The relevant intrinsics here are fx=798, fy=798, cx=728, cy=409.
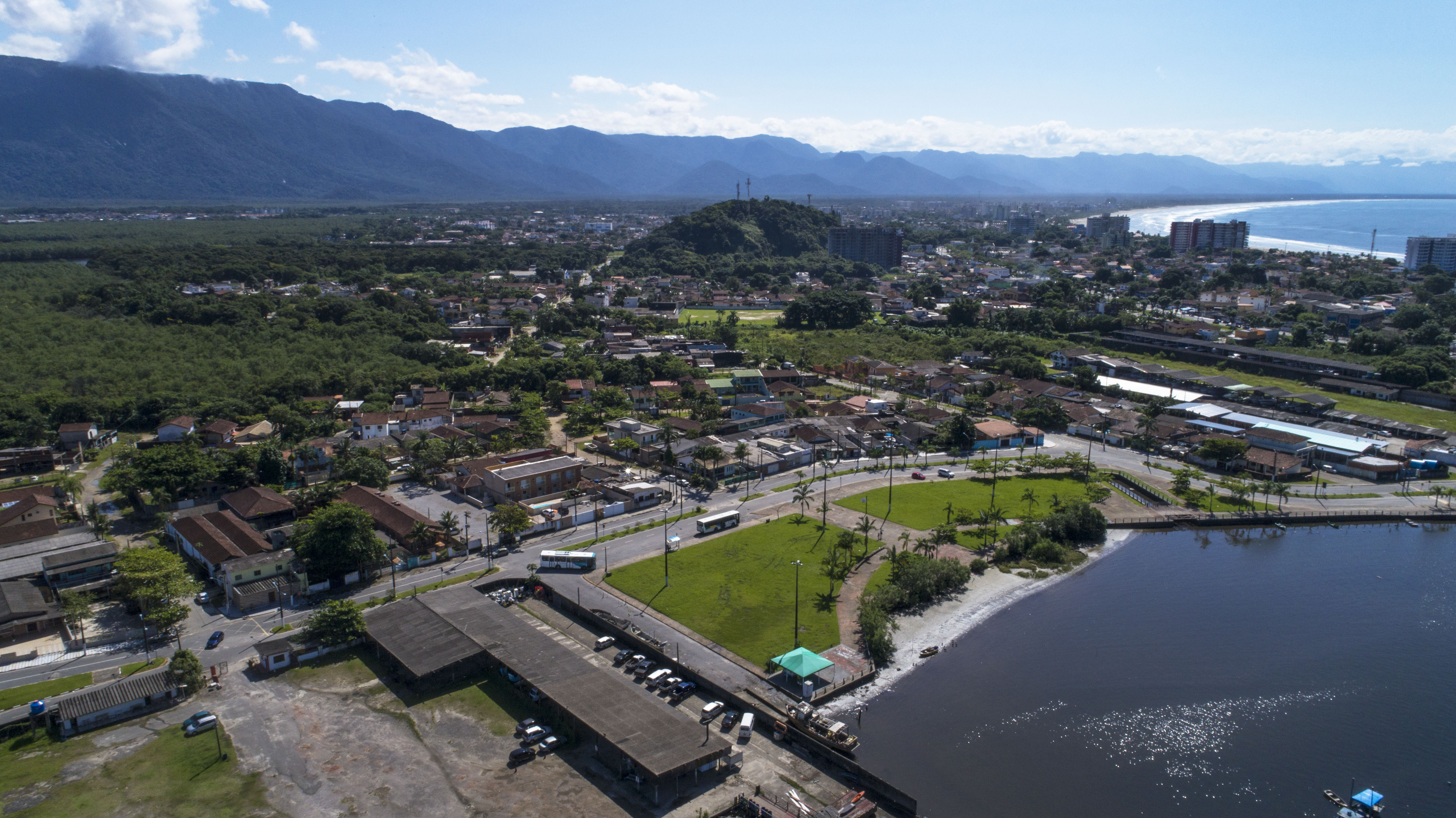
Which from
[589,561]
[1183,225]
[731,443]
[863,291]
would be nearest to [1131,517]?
[731,443]

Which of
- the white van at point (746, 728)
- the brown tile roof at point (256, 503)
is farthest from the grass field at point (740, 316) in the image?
the white van at point (746, 728)

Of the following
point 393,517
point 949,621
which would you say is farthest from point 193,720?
point 949,621

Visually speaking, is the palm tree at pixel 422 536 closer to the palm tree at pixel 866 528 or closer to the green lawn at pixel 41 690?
the green lawn at pixel 41 690

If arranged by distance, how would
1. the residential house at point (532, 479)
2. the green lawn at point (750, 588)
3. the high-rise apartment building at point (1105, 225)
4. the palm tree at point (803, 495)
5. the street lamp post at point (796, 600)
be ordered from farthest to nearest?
the high-rise apartment building at point (1105, 225) < the residential house at point (532, 479) < the palm tree at point (803, 495) < the green lawn at point (750, 588) < the street lamp post at point (796, 600)

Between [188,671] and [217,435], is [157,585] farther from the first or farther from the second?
[217,435]

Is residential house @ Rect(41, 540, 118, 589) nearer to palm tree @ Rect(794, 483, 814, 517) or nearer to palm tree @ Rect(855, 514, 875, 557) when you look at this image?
palm tree @ Rect(794, 483, 814, 517)

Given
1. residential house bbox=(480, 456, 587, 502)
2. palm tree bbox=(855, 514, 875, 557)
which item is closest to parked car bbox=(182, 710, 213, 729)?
residential house bbox=(480, 456, 587, 502)
